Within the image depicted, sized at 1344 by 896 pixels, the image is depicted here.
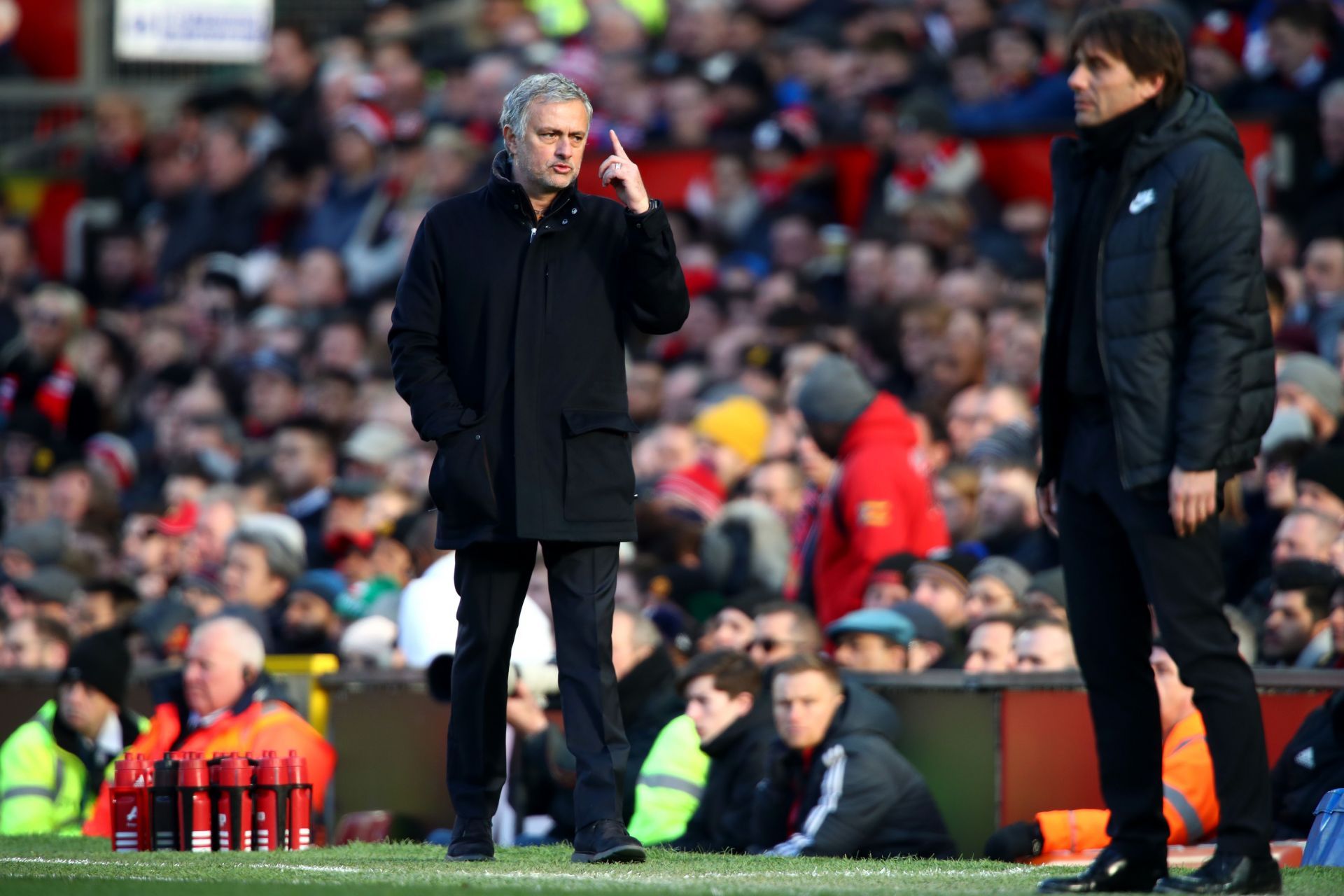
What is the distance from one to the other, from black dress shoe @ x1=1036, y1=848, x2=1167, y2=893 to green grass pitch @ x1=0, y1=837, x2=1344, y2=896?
0.14m

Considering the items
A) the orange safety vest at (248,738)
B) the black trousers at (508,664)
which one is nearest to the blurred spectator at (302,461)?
the orange safety vest at (248,738)

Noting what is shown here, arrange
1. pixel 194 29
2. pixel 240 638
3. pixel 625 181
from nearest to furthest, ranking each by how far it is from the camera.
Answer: pixel 625 181, pixel 240 638, pixel 194 29

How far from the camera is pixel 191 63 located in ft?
78.1

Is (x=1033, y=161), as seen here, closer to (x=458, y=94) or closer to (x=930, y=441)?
(x=930, y=441)

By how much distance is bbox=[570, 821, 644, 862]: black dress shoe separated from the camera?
6027 mm

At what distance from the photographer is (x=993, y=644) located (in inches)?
341

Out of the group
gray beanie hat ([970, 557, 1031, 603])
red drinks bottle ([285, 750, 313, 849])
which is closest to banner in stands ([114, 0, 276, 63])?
gray beanie hat ([970, 557, 1031, 603])

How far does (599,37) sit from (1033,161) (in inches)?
232

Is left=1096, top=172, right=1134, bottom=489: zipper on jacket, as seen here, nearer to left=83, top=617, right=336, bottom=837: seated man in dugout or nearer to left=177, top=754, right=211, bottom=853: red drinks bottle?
left=177, top=754, right=211, bottom=853: red drinks bottle

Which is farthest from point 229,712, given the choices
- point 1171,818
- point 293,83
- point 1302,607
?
point 293,83

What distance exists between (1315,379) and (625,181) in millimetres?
4882

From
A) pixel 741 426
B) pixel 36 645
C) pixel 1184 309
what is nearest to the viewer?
pixel 1184 309

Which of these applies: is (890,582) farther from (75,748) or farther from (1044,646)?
(75,748)

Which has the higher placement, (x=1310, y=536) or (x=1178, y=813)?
(x=1310, y=536)
